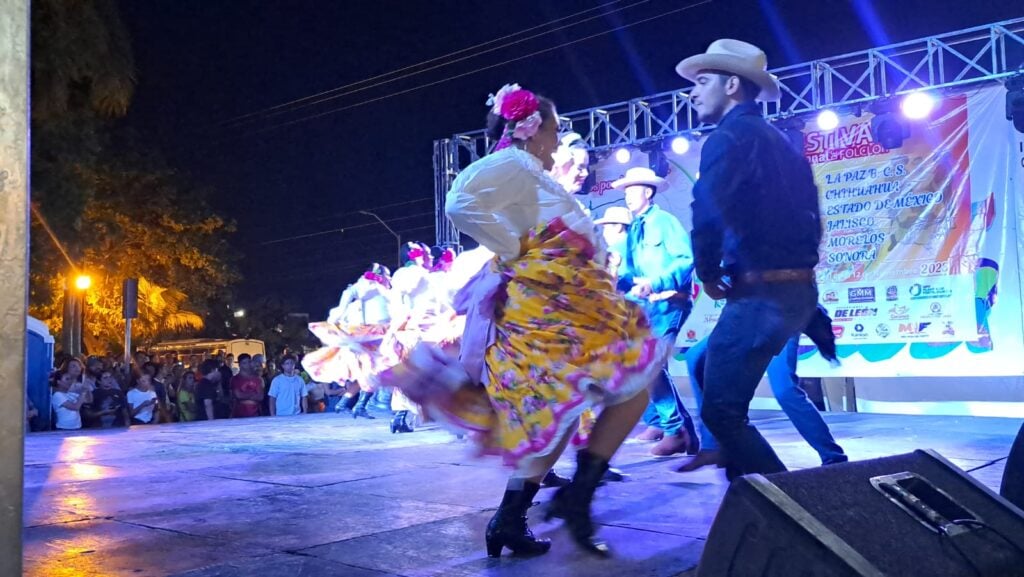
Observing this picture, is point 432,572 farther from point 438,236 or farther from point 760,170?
point 438,236

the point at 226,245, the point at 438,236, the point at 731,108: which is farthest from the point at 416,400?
the point at 226,245

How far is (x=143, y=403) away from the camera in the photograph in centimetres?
1153

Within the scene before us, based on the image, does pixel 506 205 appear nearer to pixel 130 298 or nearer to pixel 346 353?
pixel 346 353

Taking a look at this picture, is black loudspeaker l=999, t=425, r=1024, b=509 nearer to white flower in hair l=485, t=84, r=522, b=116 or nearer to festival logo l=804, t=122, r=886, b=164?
white flower in hair l=485, t=84, r=522, b=116

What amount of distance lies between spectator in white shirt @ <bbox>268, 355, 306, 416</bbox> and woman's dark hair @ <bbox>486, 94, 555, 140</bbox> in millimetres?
10308

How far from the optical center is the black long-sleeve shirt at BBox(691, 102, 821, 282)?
2938 mm

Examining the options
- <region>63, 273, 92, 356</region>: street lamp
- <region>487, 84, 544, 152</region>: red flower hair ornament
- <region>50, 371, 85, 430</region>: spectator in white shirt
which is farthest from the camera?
<region>63, 273, 92, 356</region>: street lamp

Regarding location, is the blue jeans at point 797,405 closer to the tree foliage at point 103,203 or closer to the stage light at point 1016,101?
the stage light at point 1016,101

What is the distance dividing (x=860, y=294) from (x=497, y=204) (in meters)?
7.96

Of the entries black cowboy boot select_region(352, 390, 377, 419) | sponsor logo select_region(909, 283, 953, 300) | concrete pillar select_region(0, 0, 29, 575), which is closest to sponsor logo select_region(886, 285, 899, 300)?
sponsor logo select_region(909, 283, 953, 300)

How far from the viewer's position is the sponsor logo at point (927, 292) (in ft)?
30.5

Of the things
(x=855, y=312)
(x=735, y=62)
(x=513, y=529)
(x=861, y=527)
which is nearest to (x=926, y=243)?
(x=855, y=312)

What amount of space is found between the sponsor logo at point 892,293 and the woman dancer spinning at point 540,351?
7.54 meters

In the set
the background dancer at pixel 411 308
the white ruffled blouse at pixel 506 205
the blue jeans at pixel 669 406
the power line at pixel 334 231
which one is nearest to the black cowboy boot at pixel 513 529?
the white ruffled blouse at pixel 506 205
